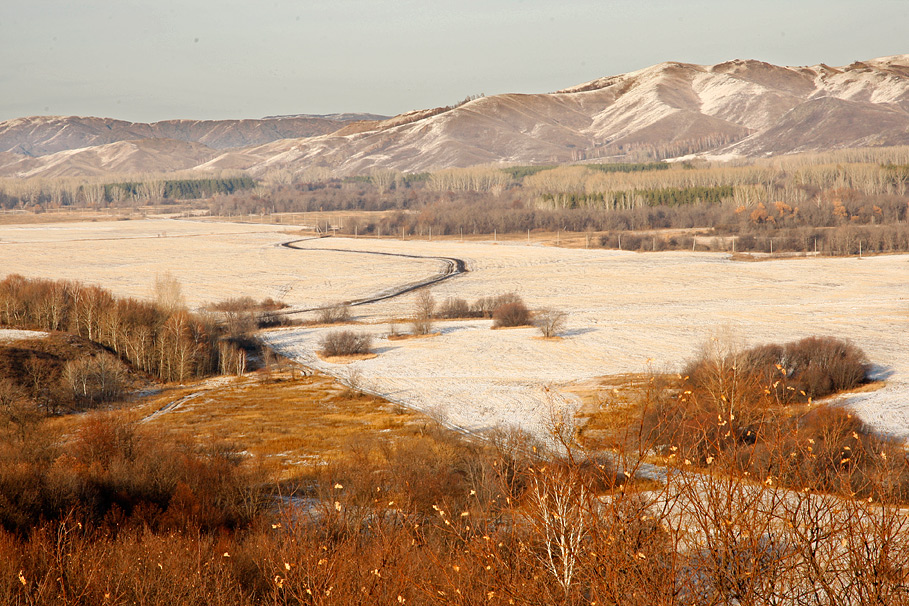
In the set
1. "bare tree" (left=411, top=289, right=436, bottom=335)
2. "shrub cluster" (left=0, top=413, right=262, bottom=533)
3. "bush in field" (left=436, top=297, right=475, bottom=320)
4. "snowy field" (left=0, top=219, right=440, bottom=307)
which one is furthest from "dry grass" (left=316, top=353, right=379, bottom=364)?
"shrub cluster" (left=0, top=413, right=262, bottom=533)

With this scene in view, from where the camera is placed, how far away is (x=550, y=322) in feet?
195

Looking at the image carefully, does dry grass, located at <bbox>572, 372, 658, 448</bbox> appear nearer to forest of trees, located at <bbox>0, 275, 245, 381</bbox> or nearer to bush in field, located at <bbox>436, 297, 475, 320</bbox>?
forest of trees, located at <bbox>0, 275, 245, 381</bbox>

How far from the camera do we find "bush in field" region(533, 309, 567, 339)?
58.5m

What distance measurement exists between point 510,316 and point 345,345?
16.2m

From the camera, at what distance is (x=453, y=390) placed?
43594 millimetres

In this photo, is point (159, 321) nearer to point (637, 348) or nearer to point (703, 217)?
point (637, 348)

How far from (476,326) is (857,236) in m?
75.9

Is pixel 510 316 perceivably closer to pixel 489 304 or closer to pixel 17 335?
pixel 489 304

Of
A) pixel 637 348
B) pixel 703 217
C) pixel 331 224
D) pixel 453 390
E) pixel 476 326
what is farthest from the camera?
pixel 331 224

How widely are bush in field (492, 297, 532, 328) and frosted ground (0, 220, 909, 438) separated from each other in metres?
1.72

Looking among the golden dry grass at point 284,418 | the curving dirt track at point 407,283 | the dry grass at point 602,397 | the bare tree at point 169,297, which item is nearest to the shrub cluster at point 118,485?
the golden dry grass at point 284,418

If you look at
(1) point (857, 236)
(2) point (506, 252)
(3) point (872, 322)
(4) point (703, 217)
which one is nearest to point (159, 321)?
(3) point (872, 322)

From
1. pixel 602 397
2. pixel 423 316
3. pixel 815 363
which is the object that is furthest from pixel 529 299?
pixel 602 397

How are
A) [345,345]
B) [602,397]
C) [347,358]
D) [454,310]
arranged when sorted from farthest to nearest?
[454,310] < [345,345] < [347,358] < [602,397]
